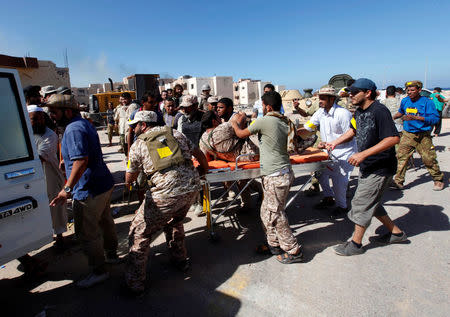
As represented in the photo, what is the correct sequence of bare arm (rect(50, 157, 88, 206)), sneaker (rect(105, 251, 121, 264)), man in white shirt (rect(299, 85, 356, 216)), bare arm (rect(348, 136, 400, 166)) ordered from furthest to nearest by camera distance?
man in white shirt (rect(299, 85, 356, 216)) → sneaker (rect(105, 251, 121, 264)) → bare arm (rect(348, 136, 400, 166)) → bare arm (rect(50, 157, 88, 206))

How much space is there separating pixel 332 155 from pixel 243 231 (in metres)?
1.84

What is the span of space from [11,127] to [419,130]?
252 inches

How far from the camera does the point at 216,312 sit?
102 inches

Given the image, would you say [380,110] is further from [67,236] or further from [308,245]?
[67,236]

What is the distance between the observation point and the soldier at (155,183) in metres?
2.75

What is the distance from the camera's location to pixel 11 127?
7.92 feet

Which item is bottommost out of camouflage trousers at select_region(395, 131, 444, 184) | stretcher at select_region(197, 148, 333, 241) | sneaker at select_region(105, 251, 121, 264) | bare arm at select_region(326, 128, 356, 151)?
sneaker at select_region(105, 251, 121, 264)

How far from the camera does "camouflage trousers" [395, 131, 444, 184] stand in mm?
5434

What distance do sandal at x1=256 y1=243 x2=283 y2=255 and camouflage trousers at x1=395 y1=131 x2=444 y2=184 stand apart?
3.63m

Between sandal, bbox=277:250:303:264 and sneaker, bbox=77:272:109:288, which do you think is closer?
sneaker, bbox=77:272:109:288

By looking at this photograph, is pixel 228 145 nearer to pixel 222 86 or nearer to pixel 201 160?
pixel 201 160

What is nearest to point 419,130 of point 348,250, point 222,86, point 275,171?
point 348,250

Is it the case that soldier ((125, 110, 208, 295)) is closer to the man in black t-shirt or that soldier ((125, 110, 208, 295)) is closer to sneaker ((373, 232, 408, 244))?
the man in black t-shirt

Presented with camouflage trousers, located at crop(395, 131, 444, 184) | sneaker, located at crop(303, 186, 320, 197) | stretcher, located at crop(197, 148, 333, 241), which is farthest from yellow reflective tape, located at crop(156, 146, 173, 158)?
camouflage trousers, located at crop(395, 131, 444, 184)
